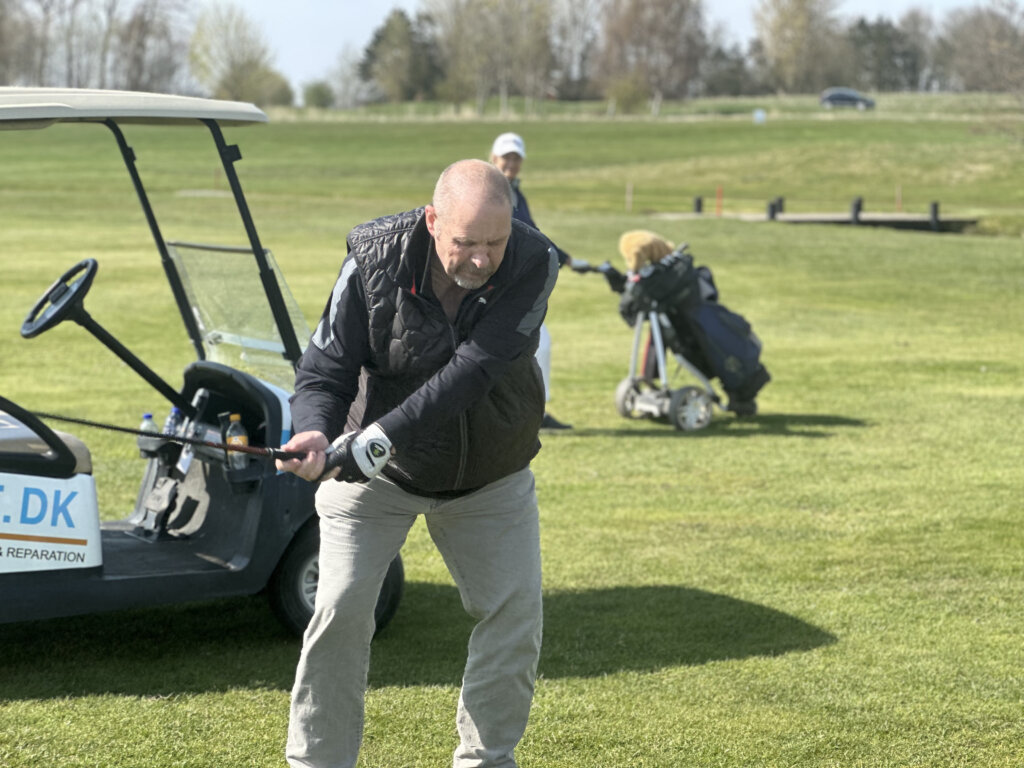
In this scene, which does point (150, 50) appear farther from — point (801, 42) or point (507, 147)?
point (507, 147)

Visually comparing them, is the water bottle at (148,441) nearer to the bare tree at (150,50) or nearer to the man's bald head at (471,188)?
the man's bald head at (471,188)

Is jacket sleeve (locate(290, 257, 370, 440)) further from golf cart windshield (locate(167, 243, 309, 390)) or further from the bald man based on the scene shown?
golf cart windshield (locate(167, 243, 309, 390))

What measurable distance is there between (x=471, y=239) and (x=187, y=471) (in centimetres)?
251

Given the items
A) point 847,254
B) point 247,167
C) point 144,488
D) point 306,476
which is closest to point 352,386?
point 306,476

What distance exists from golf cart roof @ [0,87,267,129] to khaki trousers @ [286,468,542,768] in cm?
161

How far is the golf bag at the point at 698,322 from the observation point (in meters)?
9.63

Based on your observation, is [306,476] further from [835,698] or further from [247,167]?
[247,167]

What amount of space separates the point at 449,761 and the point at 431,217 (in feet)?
5.21

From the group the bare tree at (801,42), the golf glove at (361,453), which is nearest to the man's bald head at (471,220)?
the golf glove at (361,453)

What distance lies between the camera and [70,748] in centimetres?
402

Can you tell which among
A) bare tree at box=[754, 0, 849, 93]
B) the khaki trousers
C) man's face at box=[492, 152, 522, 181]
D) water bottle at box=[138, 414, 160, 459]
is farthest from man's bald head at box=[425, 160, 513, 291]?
bare tree at box=[754, 0, 849, 93]

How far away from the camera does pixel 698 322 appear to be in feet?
32.3

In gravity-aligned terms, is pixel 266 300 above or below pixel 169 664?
above

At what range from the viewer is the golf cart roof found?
4320 millimetres
